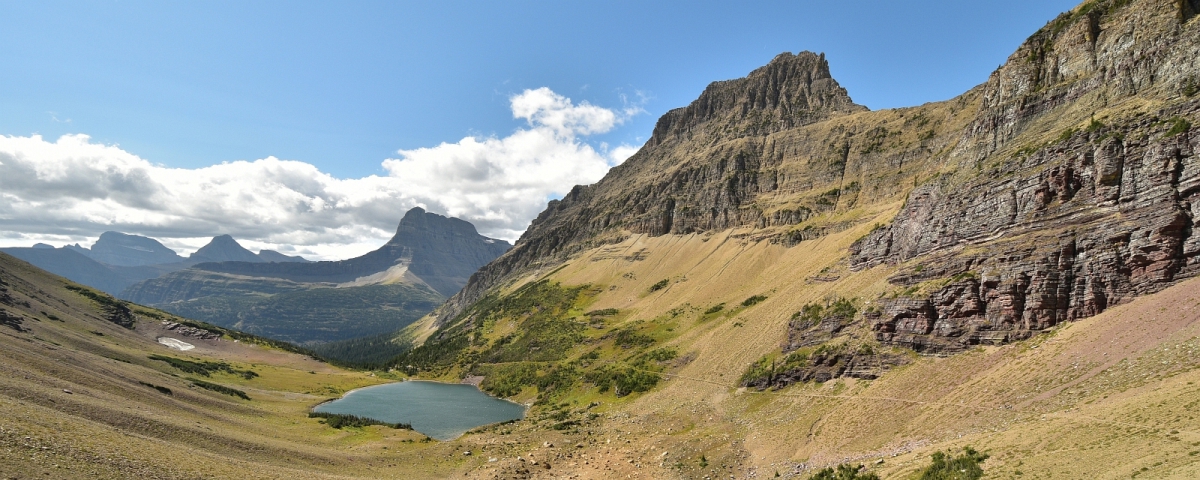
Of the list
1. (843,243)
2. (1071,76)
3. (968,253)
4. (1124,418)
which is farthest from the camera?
(843,243)

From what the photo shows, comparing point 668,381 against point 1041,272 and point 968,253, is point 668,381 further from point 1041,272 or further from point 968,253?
point 1041,272

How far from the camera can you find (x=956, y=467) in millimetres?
30094

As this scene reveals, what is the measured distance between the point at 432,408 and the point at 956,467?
334 ft

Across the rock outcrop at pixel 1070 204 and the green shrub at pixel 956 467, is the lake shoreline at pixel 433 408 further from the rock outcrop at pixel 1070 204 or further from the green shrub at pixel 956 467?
the rock outcrop at pixel 1070 204

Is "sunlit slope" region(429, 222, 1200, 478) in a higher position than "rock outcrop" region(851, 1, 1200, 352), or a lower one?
lower

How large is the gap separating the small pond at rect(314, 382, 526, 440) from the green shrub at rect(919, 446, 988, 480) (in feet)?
216

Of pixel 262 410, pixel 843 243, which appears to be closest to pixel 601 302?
pixel 843 243

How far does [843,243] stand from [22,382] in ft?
455

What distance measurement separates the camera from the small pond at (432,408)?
9094 cm

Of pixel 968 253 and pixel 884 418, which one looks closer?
pixel 884 418

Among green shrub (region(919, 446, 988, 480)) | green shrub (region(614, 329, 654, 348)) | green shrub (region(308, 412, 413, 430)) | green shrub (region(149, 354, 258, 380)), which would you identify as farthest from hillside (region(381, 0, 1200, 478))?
green shrub (region(149, 354, 258, 380))

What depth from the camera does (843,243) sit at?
411ft

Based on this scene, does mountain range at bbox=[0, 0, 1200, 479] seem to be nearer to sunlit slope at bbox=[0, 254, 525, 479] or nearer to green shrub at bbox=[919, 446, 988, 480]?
green shrub at bbox=[919, 446, 988, 480]

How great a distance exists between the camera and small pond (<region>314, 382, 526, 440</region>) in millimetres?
90938
